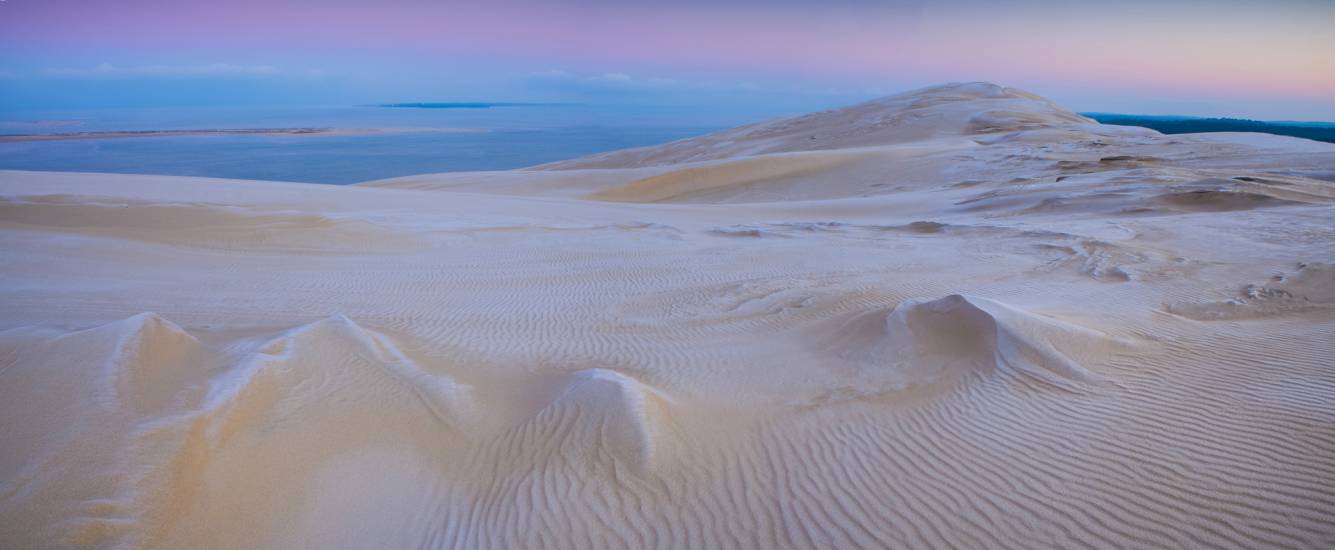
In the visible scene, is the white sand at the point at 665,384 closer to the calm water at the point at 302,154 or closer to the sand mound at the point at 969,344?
the sand mound at the point at 969,344

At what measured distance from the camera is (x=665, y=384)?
5.00m

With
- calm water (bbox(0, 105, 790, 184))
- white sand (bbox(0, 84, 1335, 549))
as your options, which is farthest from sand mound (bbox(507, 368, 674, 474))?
calm water (bbox(0, 105, 790, 184))

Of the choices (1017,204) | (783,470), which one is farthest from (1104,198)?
Result: (783,470)

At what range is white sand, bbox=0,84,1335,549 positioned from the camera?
3213 millimetres

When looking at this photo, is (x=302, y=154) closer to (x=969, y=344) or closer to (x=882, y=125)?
(x=882, y=125)

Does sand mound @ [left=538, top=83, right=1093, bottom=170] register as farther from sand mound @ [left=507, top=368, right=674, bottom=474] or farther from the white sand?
sand mound @ [left=507, top=368, right=674, bottom=474]

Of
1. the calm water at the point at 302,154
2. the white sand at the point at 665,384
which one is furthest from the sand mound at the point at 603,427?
the calm water at the point at 302,154

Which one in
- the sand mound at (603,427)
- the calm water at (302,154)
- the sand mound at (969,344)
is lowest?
the sand mound at (603,427)

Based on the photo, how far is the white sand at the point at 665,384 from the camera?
321 centimetres

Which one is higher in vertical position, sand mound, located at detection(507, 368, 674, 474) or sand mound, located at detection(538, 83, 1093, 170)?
sand mound, located at detection(538, 83, 1093, 170)

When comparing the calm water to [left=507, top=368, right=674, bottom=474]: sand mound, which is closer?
[left=507, top=368, right=674, bottom=474]: sand mound

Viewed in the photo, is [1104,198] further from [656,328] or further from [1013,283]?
[656,328]

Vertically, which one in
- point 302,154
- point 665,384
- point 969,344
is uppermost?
point 302,154

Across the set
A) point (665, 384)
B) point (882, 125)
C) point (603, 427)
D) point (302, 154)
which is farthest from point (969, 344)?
point (302, 154)
